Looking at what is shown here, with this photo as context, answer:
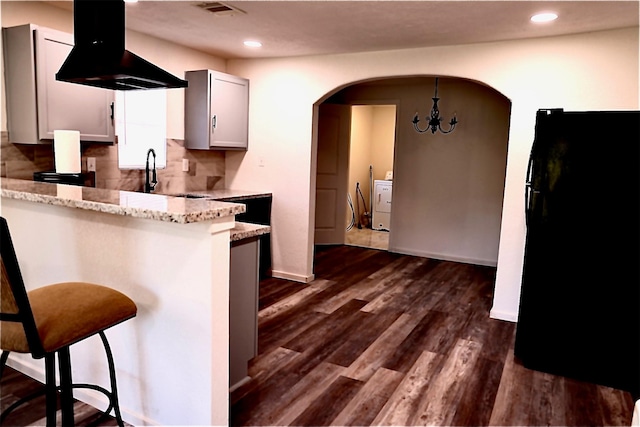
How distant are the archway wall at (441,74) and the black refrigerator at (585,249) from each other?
0.88m

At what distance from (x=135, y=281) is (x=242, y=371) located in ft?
2.79

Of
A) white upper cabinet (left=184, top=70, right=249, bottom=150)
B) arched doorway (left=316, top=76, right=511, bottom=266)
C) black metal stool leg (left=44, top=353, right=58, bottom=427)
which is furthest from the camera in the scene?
arched doorway (left=316, top=76, right=511, bottom=266)

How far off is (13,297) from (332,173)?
5258 millimetres

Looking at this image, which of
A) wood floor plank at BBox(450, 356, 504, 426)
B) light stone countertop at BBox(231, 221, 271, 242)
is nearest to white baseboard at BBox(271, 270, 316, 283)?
wood floor plank at BBox(450, 356, 504, 426)

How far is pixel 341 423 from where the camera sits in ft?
7.55

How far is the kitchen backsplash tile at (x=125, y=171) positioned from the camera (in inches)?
126

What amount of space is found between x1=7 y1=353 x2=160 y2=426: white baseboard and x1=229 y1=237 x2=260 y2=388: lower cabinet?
49cm

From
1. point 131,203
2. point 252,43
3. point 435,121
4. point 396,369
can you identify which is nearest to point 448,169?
point 435,121

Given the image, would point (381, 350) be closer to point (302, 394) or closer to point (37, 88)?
point (302, 394)

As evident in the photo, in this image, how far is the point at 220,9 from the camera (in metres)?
3.14

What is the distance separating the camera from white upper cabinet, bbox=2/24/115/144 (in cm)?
296

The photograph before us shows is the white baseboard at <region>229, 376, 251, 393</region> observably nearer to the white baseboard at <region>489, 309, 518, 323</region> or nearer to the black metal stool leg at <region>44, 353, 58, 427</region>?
the black metal stool leg at <region>44, 353, 58, 427</region>

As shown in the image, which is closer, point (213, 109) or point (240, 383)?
point (240, 383)

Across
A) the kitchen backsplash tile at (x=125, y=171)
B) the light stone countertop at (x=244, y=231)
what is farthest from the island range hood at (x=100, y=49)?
the kitchen backsplash tile at (x=125, y=171)
